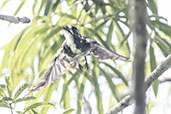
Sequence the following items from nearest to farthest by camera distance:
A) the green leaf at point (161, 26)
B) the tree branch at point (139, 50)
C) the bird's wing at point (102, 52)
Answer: the tree branch at point (139, 50) → the bird's wing at point (102, 52) → the green leaf at point (161, 26)

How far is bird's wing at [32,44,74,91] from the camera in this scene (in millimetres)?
721

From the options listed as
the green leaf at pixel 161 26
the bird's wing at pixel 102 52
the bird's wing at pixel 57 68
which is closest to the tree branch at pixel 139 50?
the bird's wing at pixel 102 52

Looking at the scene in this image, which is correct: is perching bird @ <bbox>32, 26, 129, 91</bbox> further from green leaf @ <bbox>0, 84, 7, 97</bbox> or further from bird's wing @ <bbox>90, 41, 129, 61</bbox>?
green leaf @ <bbox>0, 84, 7, 97</bbox>

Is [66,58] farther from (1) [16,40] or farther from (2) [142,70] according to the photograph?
(2) [142,70]

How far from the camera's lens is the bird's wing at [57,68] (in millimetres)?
721

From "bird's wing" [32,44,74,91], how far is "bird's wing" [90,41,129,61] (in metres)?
0.07

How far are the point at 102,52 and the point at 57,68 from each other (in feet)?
0.41

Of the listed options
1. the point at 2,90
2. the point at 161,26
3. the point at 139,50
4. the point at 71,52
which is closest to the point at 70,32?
the point at 71,52

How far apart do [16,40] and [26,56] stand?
64mm

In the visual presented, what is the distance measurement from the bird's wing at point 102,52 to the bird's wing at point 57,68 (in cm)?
7

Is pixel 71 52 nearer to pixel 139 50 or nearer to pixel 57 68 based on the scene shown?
pixel 57 68

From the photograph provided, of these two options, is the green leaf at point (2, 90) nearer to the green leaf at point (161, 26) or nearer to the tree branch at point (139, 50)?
the green leaf at point (161, 26)

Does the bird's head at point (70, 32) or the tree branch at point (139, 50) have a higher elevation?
the bird's head at point (70, 32)

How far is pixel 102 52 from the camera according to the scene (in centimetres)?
69
